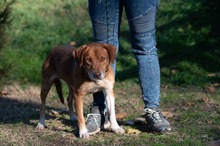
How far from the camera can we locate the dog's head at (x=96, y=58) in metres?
4.83

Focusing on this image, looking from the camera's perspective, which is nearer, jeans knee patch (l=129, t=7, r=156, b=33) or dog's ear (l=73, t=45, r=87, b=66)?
dog's ear (l=73, t=45, r=87, b=66)

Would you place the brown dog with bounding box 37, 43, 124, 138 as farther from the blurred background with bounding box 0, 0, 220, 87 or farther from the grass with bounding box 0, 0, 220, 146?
the blurred background with bounding box 0, 0, 220, 87

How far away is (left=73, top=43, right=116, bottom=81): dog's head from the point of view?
15.9 ft

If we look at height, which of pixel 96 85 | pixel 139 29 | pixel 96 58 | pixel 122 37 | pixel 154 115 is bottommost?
pixel 122 37

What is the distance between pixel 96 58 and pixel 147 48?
54cm

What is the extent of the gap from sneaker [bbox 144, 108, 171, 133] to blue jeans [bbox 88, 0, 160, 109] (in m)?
0.06

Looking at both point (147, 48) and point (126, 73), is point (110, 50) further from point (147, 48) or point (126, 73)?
point (126, 73)

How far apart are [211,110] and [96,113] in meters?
1.63

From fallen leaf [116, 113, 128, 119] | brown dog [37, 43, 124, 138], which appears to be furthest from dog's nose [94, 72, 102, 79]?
fallen leaf [116, 113, 128, 119]

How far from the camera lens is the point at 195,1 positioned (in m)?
12.2

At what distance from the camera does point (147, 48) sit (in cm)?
512

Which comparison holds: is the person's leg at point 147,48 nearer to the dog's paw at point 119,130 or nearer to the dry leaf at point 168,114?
the dog's paw at point 119,130

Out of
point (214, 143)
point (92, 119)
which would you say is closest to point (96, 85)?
point (92, 119)

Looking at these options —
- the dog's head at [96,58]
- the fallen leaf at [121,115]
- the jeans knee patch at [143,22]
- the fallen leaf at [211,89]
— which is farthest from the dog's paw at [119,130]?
the fallen leaf at [211,89]
